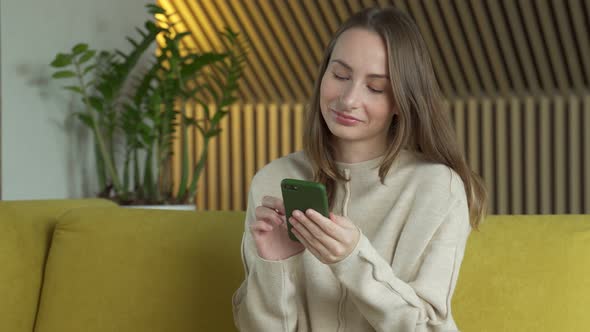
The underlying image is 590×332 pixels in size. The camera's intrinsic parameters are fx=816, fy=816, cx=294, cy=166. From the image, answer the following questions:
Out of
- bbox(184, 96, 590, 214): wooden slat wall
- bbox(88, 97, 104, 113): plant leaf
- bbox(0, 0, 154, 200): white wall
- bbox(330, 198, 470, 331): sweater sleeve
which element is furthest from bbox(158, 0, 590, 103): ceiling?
bbox(330, 198, 470, 331): sweater sleeve

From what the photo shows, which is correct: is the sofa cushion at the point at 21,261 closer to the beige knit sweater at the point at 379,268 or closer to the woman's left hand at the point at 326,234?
the beige knit sweater at the point at 379,268

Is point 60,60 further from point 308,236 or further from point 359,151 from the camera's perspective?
point 308,236

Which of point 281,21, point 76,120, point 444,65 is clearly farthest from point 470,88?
point 76,120

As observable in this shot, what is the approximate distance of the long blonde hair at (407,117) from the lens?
1.69 metres

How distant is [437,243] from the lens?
5.35 feet

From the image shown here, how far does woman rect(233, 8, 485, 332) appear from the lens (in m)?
1.57

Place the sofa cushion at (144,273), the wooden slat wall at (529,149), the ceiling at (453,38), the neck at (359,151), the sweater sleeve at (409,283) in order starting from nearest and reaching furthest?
the sweater sleeve at (409,283)
the neck at (359,151)
the sofa cushion at (144,273)
the ceiling at (453,38)
the wooden slat wall at (529,149)

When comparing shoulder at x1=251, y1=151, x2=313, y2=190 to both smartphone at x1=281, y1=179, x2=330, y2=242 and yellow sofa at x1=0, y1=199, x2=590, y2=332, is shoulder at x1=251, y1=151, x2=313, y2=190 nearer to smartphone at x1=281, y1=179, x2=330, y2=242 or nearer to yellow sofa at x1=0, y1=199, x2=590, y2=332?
yellow sofa at x1=0, y1=199, x2=590, y2=332

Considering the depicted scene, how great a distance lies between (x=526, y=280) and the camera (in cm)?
174

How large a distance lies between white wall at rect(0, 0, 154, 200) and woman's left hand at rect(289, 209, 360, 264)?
3.30 metres

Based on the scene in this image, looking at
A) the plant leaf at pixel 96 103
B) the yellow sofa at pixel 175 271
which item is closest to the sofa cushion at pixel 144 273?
the yellow sofa at pixel 175 271

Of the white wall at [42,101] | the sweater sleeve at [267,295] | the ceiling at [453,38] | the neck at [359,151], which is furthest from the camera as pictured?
the ceiling at [453,38]

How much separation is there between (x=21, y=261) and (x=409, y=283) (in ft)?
3.37

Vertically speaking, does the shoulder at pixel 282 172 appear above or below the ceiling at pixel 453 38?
below
